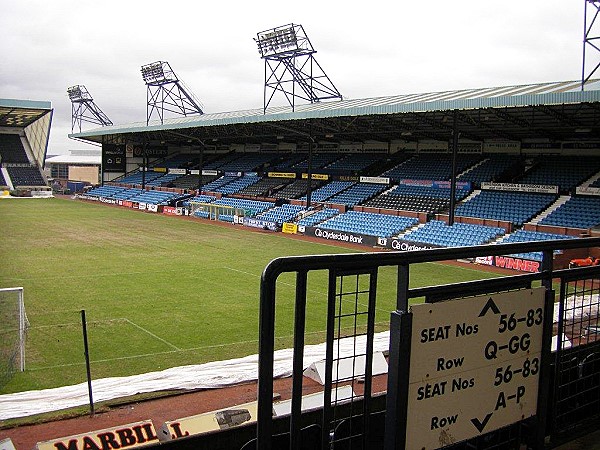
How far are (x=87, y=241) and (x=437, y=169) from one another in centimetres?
2657

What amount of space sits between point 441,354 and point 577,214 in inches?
1308

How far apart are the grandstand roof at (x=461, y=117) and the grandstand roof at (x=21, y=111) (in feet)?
68.8

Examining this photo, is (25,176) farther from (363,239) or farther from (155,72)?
(363,239)

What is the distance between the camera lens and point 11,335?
12.4m

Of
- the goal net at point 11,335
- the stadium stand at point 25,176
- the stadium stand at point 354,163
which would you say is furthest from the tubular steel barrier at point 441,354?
the stadium stand at point 25,176

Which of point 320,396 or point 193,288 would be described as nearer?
point 320,396

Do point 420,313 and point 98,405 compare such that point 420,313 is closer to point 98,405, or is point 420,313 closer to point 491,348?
point 491,348

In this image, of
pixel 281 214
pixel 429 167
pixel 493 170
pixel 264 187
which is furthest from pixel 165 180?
pixel 493 170

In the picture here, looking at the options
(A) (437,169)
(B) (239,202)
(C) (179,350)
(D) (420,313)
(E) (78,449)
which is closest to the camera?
(D) (420,313)

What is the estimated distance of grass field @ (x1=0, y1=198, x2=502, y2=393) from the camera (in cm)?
1338

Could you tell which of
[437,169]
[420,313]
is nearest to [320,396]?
[420,313]

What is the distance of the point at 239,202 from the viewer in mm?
53969

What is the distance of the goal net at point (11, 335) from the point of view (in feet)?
38.2

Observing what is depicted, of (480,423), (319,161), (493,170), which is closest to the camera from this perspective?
(480,423)
